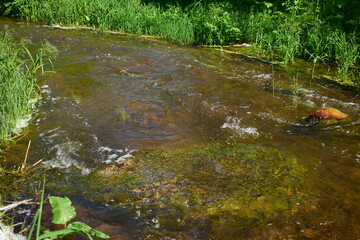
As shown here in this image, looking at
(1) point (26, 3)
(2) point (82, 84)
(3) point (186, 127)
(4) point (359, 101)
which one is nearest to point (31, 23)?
(1) point (26, 3)

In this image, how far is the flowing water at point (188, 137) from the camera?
3.12 m

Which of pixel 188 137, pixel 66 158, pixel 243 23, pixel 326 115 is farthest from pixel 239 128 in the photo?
pixel 243 23

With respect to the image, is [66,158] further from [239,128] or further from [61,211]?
[239,128]

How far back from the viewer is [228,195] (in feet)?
11.3

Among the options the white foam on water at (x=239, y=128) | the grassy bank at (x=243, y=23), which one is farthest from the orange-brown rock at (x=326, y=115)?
the grassy bank at (x=243, y=23)

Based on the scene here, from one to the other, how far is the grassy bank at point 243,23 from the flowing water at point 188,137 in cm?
87

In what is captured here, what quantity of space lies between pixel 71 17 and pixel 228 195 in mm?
9799

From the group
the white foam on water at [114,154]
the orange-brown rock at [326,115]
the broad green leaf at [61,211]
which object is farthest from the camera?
the orange-brown rock at [326,115]

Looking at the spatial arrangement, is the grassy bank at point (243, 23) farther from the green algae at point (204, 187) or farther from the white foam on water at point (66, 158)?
the white foam on water at point (66, 158)

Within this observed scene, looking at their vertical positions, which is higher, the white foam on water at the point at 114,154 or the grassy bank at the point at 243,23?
the grassy bank at the point at 243,23

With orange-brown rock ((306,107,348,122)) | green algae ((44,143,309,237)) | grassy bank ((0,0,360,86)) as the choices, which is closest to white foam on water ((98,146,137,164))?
green algae ((44,143,309,237))

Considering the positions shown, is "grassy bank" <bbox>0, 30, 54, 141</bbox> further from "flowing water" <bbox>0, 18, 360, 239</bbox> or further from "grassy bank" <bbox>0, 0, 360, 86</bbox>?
"grassy bank" <bbox>0, 0, 360, 86</bbox>

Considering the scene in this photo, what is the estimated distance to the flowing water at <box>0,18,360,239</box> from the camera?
312 centimetres

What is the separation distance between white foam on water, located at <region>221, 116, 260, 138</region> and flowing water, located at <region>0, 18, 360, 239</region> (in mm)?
14
